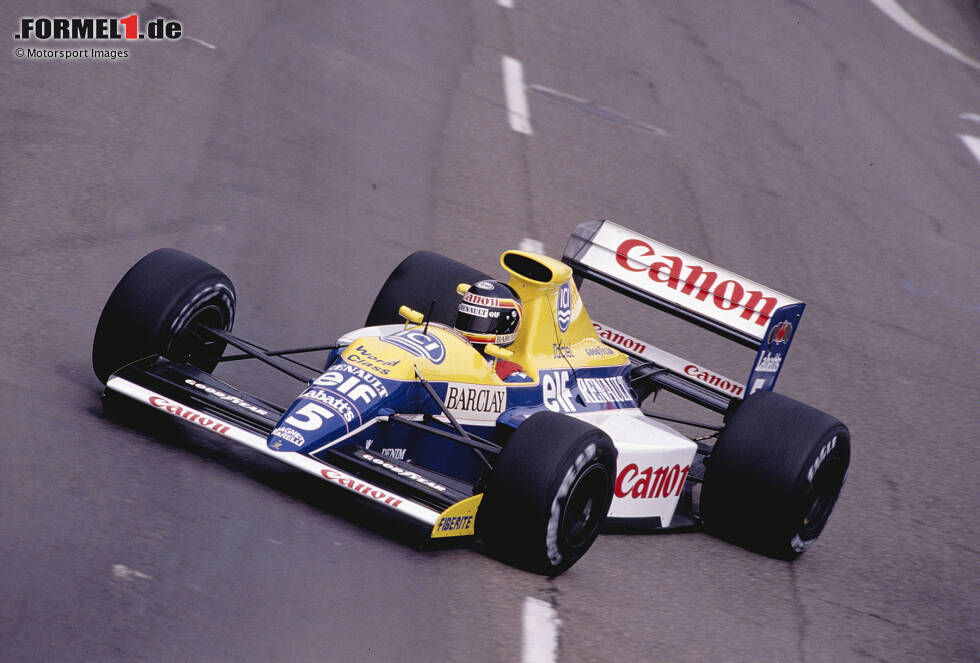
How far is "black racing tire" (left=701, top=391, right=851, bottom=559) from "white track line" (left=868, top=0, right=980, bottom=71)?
2135 cm

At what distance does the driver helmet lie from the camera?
23.6 feet

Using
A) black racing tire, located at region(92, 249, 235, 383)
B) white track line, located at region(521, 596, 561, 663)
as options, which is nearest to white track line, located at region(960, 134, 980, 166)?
black racing tire, located at region(92, 249, 235, 383)

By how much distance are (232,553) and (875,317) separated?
978 cm

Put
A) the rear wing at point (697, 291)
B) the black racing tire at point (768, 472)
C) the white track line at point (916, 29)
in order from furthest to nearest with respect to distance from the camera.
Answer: the white track line at point (916, 29), the rear wing at point (697, 291), the black racing tire at point (768, 472)

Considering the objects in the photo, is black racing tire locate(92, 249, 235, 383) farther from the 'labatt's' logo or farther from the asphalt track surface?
the 'labatt's' logo

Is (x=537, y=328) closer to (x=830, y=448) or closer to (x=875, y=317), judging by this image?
(x=830, y=448)

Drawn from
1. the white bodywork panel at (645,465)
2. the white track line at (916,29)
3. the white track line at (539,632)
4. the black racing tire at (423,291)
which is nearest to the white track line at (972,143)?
the white track line at (916,29)

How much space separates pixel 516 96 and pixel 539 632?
12720 mm

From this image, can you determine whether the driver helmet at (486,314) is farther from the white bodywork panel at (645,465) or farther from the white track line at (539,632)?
the white track line at (539,632)

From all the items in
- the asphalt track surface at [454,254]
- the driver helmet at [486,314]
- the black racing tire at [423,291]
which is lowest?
the asphalt track surface at [454,254]

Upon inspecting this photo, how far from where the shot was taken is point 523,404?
735 centimetres

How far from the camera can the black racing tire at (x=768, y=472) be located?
735cm

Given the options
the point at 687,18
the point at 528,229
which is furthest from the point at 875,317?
the point at 687,18

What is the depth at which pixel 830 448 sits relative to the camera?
7.57 metres
